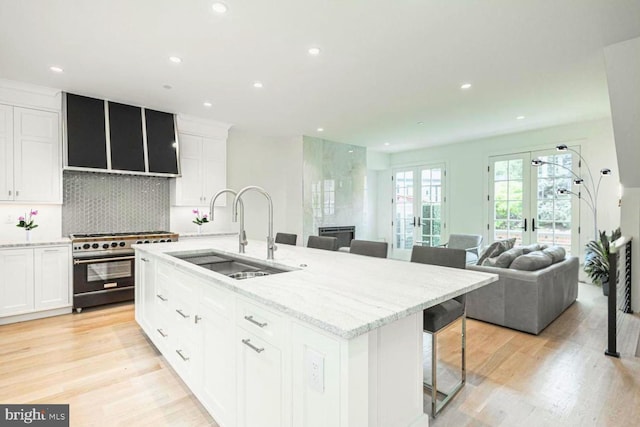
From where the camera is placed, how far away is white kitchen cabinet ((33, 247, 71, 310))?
365cm

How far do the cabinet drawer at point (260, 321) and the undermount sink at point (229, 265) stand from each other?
0.67 meters

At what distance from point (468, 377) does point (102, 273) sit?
A: 4064 millimetres

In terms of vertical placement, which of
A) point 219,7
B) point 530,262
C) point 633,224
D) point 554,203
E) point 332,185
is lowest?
point 530,262

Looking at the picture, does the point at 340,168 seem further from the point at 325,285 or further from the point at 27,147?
the point at 325,285

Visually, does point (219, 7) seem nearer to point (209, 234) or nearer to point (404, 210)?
point (209, 234)

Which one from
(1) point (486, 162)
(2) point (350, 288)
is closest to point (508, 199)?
(1) point (486, 162)

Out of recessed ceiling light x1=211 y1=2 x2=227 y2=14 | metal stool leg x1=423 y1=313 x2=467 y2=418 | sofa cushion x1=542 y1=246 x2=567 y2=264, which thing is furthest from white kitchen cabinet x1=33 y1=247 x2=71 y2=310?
sofa cushion x1=542 y1=246 x2=567 y2=264

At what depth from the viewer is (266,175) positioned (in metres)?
6.36

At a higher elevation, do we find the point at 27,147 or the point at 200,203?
the point at 27,147

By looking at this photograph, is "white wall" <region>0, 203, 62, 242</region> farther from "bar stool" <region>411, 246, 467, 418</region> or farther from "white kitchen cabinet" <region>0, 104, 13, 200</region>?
"bar stool" <region>411, 246, 467, 418</region>

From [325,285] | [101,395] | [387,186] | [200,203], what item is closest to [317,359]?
[325,285]

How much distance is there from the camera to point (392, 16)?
2359mm

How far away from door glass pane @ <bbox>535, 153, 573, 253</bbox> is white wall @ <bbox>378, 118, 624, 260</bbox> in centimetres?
21

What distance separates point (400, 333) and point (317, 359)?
505mm
